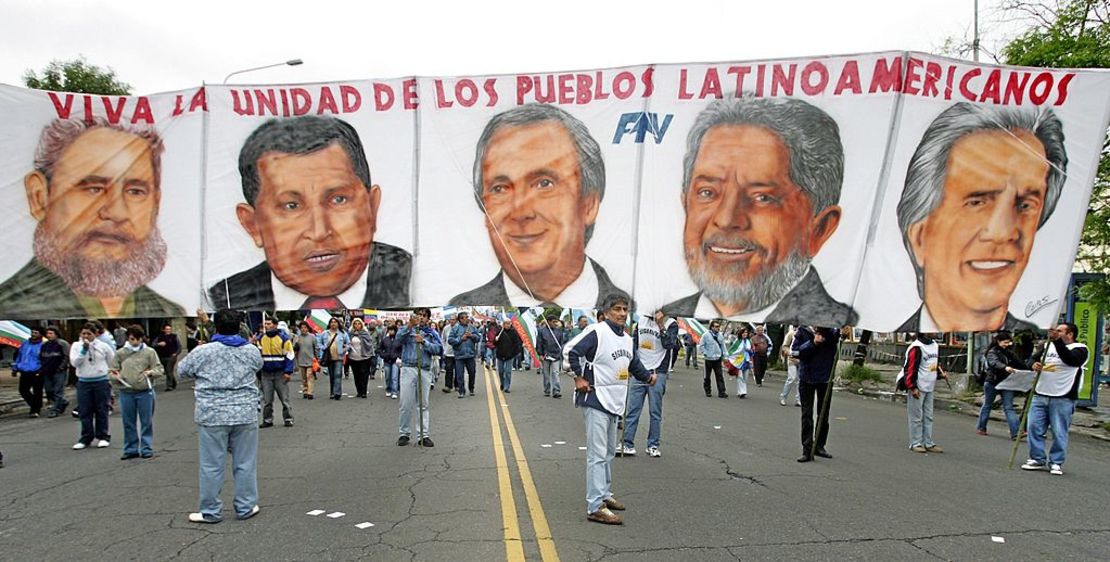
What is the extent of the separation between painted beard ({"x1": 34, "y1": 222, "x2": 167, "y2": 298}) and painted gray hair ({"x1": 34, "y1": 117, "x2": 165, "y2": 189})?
17.4 inches

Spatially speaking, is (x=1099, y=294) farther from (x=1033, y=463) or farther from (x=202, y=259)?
(x=202, y=259)

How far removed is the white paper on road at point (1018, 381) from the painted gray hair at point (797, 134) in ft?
25.7

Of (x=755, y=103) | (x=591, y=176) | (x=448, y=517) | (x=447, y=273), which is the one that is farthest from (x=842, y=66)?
(x=448, y=517)

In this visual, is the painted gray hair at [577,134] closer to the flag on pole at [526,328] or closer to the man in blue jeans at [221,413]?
the man in blue jeans at [221,413]

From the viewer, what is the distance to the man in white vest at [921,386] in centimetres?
1033

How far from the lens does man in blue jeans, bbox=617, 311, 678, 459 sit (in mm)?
9617

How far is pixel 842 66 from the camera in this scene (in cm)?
584

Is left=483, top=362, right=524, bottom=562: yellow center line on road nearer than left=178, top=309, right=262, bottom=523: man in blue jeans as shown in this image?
Yes

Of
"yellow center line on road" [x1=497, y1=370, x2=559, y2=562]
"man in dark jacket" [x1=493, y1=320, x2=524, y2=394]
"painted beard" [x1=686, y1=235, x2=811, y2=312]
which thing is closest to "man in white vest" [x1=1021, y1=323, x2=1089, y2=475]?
"painted beard" [x1=686, y1=235, x2=811, y2=312]

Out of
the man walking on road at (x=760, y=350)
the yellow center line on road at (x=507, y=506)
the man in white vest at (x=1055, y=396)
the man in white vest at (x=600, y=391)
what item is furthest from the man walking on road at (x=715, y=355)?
the man in white vest at (x=600, y=391)

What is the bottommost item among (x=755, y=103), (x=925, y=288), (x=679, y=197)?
(x=925, y=288)

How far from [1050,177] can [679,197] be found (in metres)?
2.75

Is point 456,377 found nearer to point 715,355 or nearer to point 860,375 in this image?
point 715,355

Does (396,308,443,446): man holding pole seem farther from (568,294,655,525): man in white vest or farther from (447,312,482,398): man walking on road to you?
(447,312,482,398): man walking on road
